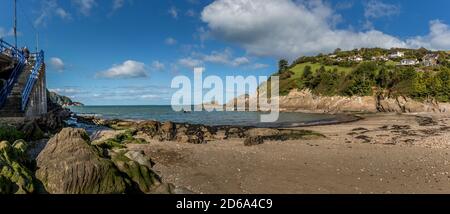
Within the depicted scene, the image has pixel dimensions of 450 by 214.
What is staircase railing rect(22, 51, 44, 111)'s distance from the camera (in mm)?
24575

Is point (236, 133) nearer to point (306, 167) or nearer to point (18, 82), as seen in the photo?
point (306, 167)

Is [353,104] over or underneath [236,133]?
over

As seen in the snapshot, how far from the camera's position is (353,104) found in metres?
89.6

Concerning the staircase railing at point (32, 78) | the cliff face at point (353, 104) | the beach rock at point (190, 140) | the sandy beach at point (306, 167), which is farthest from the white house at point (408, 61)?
the staircase railing at point (32, 78)

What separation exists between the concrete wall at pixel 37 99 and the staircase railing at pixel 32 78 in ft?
1.67

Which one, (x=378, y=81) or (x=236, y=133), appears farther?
(x=378, y=81)

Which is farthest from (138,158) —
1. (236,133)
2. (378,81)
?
(378,81)

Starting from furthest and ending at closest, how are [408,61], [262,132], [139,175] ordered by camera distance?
[408,61], [262,132], [139,175]

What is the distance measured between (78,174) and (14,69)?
2411 centimetres

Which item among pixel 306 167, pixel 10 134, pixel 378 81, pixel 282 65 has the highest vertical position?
pixel 282 65

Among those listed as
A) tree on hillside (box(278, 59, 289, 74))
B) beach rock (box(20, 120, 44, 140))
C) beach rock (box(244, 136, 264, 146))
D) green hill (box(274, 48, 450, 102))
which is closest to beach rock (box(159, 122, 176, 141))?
beach rock (box(244, 136, 264, 146))
